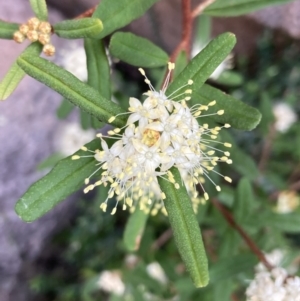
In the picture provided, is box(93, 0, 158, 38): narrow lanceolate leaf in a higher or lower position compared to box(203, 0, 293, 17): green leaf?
higher

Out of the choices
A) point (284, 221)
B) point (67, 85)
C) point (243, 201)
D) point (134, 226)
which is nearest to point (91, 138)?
point (134, 226)

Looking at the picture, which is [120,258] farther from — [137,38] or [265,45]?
[137,38]

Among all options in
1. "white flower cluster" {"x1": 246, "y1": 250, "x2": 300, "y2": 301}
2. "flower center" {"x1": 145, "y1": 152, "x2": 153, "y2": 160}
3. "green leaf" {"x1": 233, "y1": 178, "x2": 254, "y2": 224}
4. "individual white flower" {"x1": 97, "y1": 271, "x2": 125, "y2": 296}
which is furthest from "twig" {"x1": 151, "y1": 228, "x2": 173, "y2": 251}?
"flower center" {"x1": 145, "y1": 152, "x2": 153, "y2": 160}

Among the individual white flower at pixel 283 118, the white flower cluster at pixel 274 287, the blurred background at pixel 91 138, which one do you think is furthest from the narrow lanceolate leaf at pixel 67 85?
the individual white flower at pixel 283 118

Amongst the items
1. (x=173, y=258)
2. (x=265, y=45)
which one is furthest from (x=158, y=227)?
(x=265, y=45)

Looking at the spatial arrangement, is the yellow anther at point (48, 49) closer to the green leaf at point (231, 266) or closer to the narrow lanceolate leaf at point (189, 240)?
the narrow lanceolate leaf at point (189, 240)

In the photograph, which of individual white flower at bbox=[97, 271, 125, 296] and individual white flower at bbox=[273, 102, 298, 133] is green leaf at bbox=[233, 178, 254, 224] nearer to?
individual white flower at bbox=[273, 102, 298, 133]

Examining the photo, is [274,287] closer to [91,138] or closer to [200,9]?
[200,9]
